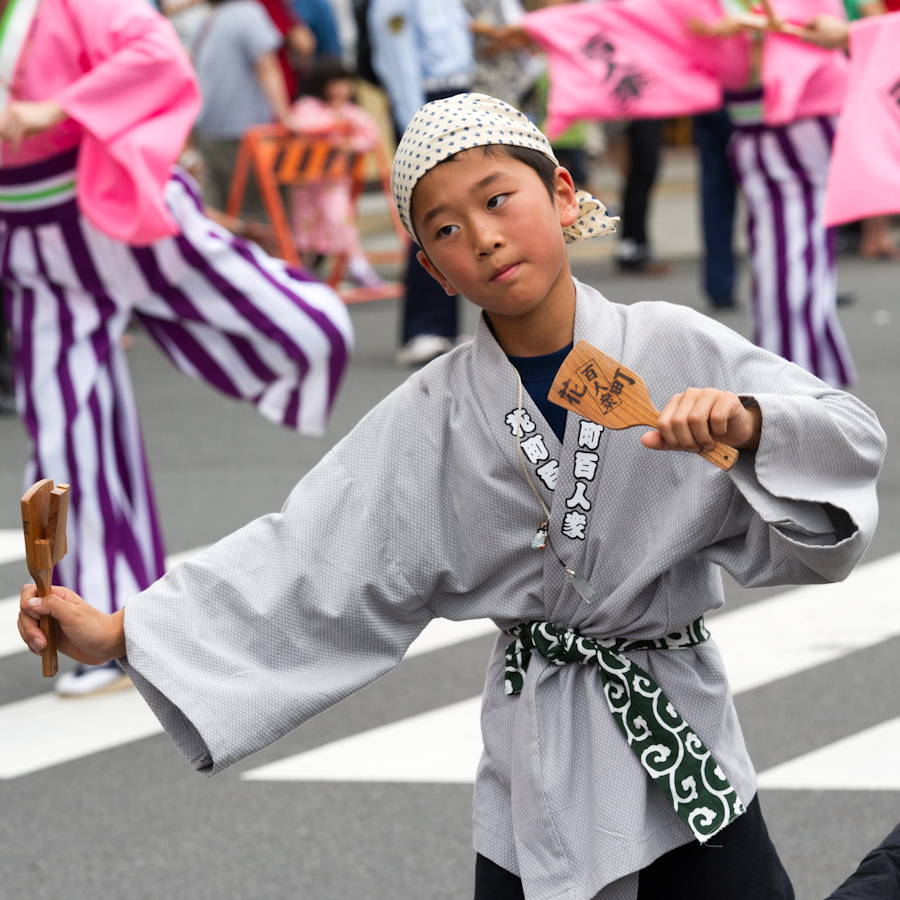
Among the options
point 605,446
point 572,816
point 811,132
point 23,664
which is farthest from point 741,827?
point 811,132

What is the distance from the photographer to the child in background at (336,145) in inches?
371

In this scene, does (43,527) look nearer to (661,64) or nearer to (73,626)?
(73,626)

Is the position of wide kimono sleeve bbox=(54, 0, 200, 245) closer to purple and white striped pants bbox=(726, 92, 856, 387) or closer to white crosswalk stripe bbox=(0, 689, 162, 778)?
white crosswalk stripe bbox=(0, 689, 162, 778)

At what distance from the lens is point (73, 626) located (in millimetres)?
1737

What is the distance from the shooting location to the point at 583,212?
1.89 metres

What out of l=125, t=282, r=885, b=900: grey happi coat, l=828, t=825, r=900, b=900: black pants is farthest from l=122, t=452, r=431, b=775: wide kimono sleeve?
l=828, t=825, r=900, b=900: black pants

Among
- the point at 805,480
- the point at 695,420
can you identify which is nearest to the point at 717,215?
the point at 805,480

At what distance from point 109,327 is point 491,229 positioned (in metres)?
2.12

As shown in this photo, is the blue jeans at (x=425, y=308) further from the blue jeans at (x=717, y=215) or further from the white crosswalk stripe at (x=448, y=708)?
the white crosswalk stripe at (x=448, y=708)

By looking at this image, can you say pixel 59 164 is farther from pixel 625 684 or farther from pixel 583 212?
pixel 625 684

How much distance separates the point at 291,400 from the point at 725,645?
1224mm

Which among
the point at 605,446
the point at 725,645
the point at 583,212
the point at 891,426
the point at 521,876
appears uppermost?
the point at 583,212

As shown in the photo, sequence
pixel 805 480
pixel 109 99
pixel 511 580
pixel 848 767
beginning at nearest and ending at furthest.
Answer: pixel 805 480 < pixel 511 580 < pixel 848 767 < pixel 109 99

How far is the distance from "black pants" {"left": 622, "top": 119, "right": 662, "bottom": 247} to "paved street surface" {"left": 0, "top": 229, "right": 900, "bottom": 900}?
511cm
